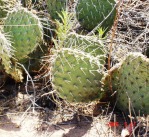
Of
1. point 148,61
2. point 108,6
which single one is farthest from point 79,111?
point 108,6

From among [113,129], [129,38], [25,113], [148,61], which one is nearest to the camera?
[148,61]

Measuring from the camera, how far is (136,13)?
3.19 metres

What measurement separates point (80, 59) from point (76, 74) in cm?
9

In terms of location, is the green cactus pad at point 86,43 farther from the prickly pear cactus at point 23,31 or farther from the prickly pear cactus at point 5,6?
the prickly pear cactus at point 5,6

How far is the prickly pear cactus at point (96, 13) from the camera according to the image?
8.29 ft

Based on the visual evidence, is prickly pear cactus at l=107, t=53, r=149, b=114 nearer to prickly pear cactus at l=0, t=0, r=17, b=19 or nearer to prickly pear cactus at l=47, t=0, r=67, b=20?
prickly pear cactus at l=47, t=0, r=67, b=20

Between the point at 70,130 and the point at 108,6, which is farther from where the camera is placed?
the point at 108,6

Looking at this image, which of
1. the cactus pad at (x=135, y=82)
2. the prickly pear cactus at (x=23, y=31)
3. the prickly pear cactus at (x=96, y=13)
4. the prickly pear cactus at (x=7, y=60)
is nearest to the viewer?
the cactus pad at (x=135, y=82)

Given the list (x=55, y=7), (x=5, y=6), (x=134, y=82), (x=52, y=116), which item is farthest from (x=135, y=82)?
(x=5, y=6)

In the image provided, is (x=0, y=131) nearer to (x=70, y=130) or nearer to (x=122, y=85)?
(x=70, y=130)

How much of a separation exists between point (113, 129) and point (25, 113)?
538mm

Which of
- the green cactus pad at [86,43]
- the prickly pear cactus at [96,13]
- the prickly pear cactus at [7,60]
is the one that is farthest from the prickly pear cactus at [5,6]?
the green cactus pad at [86,43]

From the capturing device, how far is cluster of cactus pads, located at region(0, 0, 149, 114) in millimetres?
2113

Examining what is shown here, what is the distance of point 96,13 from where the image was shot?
254 cm
